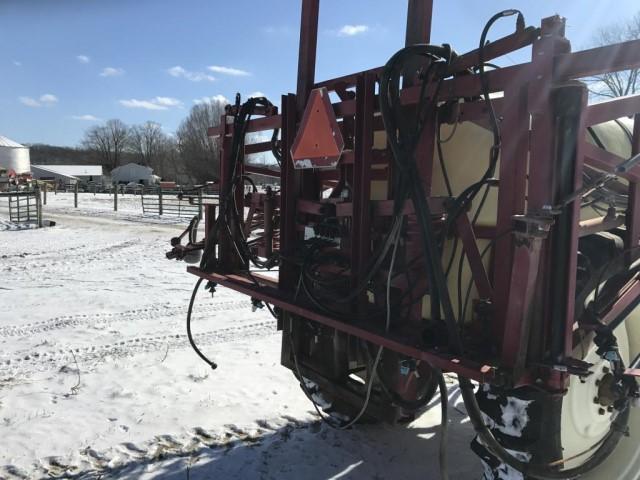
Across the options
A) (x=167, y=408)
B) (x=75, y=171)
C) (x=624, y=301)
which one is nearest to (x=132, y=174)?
(x=75, y=171)

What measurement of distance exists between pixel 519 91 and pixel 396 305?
3.31 feet

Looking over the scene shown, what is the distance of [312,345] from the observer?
3057 mm

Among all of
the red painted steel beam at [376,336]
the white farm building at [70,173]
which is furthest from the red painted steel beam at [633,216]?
the white farm building at [70,173]

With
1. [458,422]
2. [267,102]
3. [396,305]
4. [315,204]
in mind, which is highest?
[267,102]

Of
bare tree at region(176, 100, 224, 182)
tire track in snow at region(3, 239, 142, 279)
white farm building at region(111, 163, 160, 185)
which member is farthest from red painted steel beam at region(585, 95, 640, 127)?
white farm building at region(111, 163, 160, 185)

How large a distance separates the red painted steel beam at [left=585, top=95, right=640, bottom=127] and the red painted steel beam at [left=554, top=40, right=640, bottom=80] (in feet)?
0.60

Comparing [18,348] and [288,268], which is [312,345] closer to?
[288,268]

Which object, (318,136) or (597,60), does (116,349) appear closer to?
(318,136)

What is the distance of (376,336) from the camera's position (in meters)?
2.13

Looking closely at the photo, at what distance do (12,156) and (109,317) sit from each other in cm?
8258

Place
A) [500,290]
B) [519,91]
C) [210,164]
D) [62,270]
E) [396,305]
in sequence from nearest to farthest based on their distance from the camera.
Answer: [519,91], [500,290], [396,305], [62,270], [210,164]

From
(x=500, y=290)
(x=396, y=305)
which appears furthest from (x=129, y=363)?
(x=500, y=290)

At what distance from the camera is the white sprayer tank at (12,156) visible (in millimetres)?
74750

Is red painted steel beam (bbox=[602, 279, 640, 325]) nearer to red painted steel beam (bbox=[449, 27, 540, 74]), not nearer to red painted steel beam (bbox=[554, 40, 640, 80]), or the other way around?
red painted steel beam (bbox=[554, 40, 640, 80])
